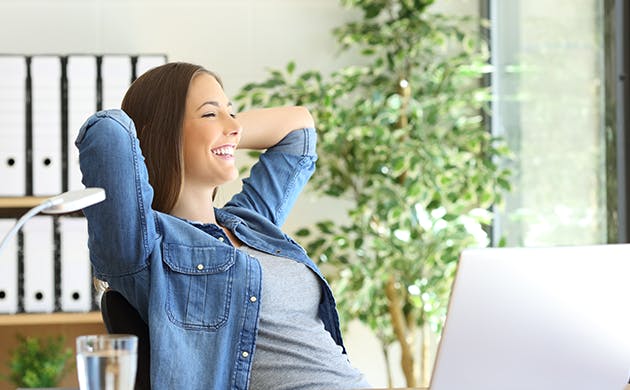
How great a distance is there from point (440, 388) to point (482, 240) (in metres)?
1.98

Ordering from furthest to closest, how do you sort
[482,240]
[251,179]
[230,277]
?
[482,240], [251,179], [230,277]

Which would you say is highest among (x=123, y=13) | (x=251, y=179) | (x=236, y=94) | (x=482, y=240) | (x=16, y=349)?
(x=123, y=13)

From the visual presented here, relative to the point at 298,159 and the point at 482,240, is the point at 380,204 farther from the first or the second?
the point at 298,159

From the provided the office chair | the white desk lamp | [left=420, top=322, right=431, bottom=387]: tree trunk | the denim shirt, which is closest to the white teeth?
the denim shirt

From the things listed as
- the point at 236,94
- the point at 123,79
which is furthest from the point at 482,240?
the point at 123,79

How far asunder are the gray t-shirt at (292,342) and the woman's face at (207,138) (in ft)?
0.47

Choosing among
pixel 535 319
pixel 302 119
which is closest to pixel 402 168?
pixel 302 119

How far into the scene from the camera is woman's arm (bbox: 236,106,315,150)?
6.98ft

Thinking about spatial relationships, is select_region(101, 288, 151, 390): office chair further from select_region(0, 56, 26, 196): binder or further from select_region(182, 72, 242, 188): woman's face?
select_region(0, 56, 26, 196): binder

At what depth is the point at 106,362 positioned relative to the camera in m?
1.18

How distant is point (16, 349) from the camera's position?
3.17 m

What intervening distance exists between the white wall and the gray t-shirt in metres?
1.68

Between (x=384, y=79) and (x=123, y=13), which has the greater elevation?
(x=123, y=13)

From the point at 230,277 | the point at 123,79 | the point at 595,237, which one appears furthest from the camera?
the point at 123,79
